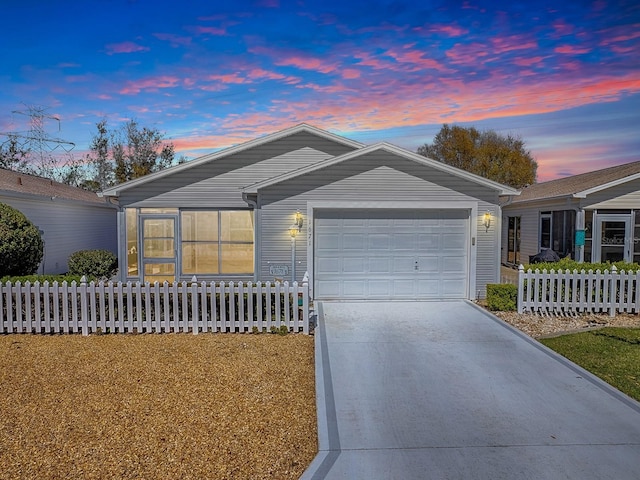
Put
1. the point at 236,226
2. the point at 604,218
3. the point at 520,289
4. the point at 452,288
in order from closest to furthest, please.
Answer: the point at 520,289 < the point at 452,288 < the point at 236,226 < the point at 604,218

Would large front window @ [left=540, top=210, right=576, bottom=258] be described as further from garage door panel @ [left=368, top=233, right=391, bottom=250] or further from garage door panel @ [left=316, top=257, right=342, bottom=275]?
garage door panel @ [left=316, top=257, right=342, bottom=275]

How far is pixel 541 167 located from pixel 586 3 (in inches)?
1176

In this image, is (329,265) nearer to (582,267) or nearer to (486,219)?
(486,219)

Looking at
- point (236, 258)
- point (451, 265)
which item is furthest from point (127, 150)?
point (451, 265)

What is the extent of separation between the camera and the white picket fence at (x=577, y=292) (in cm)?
1022

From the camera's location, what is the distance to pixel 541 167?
129 feet

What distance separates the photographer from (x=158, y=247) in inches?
537

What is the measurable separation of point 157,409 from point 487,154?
121 feet

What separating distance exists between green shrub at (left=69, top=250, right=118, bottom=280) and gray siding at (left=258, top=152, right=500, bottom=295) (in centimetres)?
670

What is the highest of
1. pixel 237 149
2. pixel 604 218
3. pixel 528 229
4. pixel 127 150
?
pixel 127 150

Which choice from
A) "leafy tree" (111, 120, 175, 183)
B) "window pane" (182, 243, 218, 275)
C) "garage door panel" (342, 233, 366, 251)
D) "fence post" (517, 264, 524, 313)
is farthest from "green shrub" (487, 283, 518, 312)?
"leafy tree" (111, 120, 175, 183)

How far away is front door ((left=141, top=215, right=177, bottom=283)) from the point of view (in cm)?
1352

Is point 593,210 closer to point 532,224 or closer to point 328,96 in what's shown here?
point 532,224

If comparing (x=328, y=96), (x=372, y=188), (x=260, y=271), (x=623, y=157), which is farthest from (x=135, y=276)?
(x=623, y=157)
